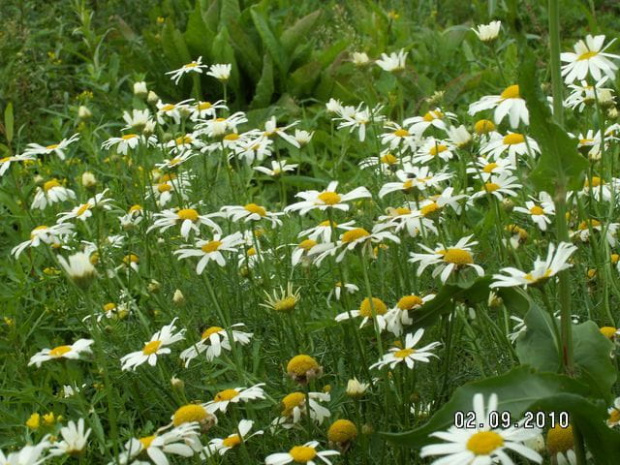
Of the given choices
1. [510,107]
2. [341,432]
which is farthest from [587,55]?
[341,432]

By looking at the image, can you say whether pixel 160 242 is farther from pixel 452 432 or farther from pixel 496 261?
pixel 452 432

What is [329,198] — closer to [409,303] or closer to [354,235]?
[354,235]

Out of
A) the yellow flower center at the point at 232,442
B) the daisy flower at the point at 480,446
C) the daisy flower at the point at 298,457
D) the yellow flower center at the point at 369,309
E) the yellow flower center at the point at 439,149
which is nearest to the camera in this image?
the daisy flower at the point at 480,446

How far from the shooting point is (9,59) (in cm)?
438

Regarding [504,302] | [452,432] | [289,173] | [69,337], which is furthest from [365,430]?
[289,173]

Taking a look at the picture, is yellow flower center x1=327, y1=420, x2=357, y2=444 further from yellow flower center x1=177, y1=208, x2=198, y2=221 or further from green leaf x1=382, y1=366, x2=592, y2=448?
yellow flower center x1=177, y1=208, x2=198, y2=221

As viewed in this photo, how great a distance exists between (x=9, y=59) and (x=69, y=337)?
204 cm

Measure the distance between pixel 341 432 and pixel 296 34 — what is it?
3384mm

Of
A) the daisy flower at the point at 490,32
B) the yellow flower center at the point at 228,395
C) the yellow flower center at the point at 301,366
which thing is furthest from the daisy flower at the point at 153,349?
the daisy flower at the point at 490,32

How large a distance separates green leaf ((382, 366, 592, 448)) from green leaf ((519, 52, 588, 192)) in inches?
11.1

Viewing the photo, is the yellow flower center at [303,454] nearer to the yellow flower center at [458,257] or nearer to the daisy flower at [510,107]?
the yellow flower center at [458,257]
